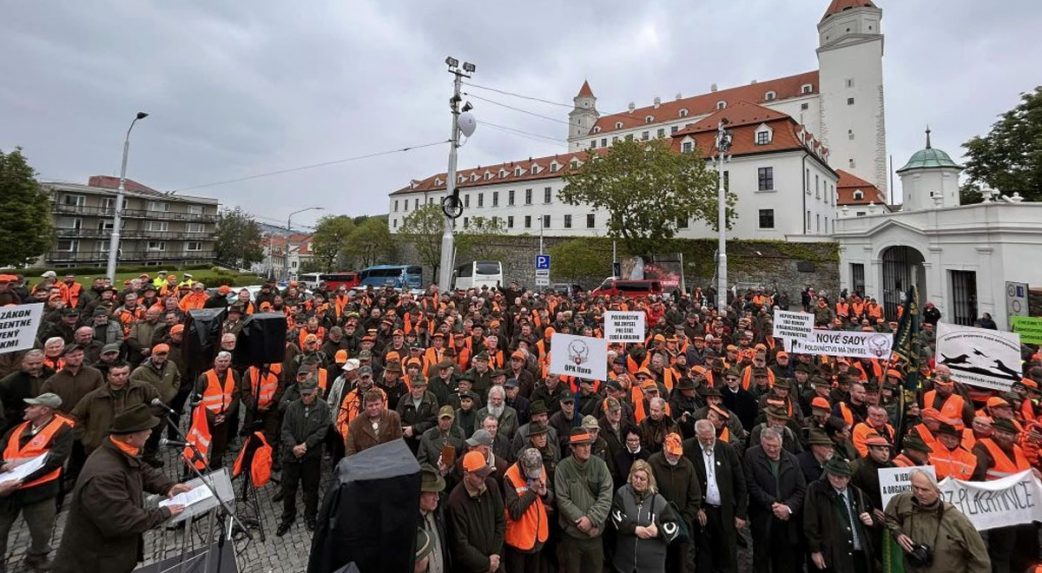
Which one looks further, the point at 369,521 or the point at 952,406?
the point at 952,406

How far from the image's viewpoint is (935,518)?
3785mm

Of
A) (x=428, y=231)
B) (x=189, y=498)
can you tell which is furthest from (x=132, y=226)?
(x=189, y=498)

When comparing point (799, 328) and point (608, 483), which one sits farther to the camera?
point (799, 328)

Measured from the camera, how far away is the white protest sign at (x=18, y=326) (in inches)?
227

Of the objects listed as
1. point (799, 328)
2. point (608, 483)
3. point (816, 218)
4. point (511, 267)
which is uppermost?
point (816, 218)

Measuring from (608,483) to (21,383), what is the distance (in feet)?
23.2

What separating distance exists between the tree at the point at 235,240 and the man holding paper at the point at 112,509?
78.0 meters

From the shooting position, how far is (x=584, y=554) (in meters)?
4.29

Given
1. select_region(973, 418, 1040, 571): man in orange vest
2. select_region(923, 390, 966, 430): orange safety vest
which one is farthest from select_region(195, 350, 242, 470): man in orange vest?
select_region(923, 390, 966, 430): orange safety vest

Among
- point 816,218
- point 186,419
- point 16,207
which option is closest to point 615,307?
point 186,419

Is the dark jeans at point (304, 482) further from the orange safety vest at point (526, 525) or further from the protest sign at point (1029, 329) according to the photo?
the protest sign at point (1029, 329)

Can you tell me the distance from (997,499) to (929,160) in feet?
110

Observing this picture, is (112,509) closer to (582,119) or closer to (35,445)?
(35,445)

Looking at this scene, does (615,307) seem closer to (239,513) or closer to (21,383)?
(239,513)
